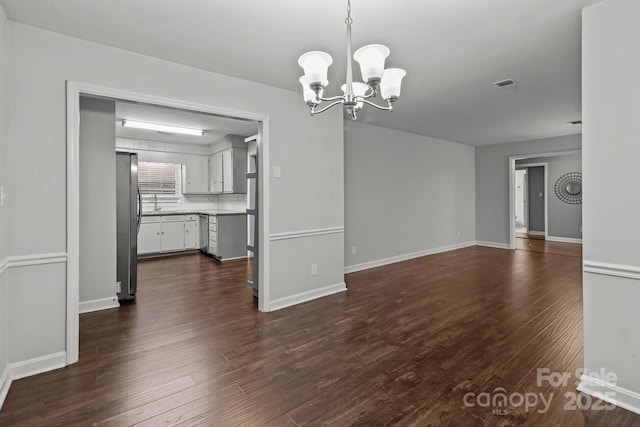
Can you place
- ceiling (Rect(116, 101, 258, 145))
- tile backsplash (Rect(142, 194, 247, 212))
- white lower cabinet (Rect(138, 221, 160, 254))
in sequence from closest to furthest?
ceiling (Rect(116, 101, 258, 145)) < white lower cabinet (Rect(138, 221, 160, 254)) < tile backsplash (Rect(142, 194, 247, 212))

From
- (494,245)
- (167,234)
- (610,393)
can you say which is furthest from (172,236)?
(494,245)

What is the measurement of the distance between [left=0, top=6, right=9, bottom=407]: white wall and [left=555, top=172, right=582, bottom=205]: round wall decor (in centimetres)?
1061

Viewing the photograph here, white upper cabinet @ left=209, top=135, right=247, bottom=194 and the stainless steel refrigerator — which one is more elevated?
white upper cabinet @ left=209, top=135, right=247, bottom=194

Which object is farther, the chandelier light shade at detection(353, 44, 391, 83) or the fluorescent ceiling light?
the fluorescent ceiling light

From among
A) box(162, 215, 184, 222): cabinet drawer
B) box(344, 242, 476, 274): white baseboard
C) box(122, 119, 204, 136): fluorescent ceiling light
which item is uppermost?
box(122, 119, 204, 136): fluorescent ceiling light

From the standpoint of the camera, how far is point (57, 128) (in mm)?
2264

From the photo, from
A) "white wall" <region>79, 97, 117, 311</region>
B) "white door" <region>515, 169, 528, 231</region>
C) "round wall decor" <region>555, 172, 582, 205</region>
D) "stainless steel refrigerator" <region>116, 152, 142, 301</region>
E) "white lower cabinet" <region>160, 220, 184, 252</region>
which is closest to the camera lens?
"white wall" <region>79, 97, 117, 311</region>

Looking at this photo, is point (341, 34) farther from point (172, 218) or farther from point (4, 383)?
point (172, 218)

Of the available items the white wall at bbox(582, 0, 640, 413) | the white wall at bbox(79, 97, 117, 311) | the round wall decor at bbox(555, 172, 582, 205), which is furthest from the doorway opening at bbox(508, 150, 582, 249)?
the white wall at bbox(79, 97, 117, 311)

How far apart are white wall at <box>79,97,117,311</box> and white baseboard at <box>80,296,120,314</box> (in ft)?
0.04

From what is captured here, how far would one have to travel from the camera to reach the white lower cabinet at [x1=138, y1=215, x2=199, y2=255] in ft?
20.1

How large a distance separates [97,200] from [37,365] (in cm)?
173

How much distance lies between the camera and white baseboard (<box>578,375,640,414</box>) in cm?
178

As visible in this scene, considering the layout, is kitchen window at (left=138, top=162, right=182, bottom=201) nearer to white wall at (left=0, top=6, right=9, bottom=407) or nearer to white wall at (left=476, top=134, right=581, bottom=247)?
white wall at (left=0, top=6, right=9, bottom=407)
